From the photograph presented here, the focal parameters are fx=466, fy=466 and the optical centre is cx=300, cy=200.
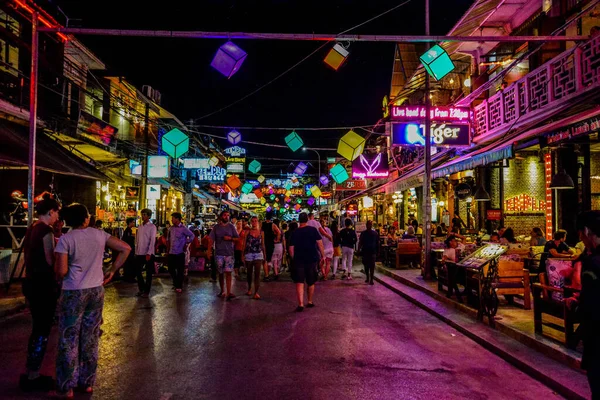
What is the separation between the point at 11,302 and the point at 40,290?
5759mm

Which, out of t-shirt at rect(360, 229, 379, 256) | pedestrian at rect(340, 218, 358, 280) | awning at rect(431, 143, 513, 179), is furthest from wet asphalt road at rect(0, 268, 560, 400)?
pedestrian at rect(340, 218, 358, 280)

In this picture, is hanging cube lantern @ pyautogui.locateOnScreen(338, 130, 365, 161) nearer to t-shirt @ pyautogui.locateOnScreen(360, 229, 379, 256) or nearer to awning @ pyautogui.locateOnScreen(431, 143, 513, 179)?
t-shirt @ pyautogui.locateOnScreen(360, 229, 379, 256)

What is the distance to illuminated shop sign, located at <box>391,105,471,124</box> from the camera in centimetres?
1580

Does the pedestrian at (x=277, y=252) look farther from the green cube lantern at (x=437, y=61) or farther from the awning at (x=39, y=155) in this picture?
the green cube lantern at (x=437, y=61)

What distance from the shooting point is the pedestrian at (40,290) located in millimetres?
4875

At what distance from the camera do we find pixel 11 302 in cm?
972

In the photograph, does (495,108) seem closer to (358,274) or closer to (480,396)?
(358,274)

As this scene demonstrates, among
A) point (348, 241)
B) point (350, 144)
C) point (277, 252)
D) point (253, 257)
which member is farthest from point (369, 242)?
point (253, 257)

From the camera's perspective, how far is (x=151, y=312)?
922 centimetres

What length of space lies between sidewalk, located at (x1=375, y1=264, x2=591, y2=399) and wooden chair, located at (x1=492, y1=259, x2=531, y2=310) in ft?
1.10

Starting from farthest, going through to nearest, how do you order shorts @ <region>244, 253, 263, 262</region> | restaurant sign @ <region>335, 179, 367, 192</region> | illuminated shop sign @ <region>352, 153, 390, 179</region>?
restaurant sign @ <region>335, 179, 367, 192</region> → illuminated shop sign @ <region>352, 153, 390, 179</region> → shorts @ <region>244, 253, 263, 262</region>

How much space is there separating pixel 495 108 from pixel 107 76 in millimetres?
18119

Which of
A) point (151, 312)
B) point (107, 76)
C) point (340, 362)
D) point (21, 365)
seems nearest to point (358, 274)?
point (151, 312)

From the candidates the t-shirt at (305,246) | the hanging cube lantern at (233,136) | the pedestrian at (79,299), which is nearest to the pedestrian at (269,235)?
the t-shirt at (305,246)
